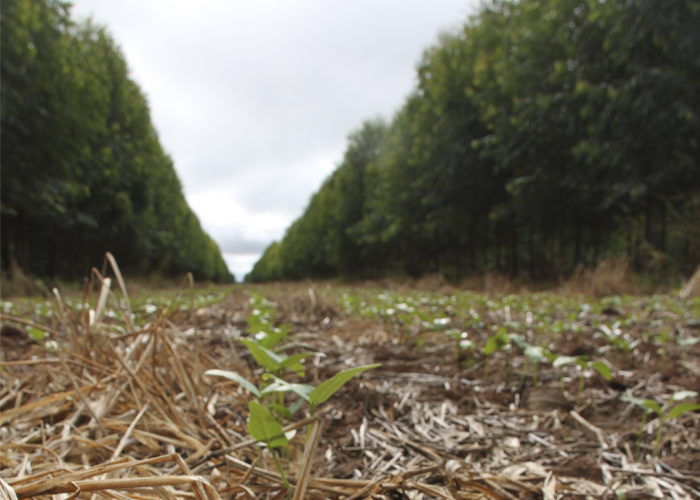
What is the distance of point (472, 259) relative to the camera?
1271cm

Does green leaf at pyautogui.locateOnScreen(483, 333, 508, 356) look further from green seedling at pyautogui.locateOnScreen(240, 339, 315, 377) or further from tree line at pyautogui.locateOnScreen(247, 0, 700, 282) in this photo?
tree line at pyautogui.locateOnScreen(247, 0, 700, 282)

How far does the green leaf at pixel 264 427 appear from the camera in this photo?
2.00 ft

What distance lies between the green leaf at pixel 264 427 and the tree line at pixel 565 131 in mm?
7359

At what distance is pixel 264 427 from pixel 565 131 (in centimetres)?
971

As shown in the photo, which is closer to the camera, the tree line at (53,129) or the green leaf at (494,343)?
the green leaf at (494,343)

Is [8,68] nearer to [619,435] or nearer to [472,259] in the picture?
[619,435]

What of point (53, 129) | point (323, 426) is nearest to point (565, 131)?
point (323, 426)

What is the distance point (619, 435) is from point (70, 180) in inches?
439

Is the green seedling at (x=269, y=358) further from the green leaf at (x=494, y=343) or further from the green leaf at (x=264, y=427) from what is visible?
the green leaf at (x=494, y=343)

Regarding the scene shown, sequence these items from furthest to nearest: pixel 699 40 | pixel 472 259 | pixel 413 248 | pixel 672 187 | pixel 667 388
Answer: pixel 413 248
pixel 472 259
pixel 672 187
pixel 699 40
pixel 667 388

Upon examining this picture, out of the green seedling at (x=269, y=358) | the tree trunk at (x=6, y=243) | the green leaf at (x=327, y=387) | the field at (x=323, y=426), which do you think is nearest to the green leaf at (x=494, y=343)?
the field at (x=323, y=426)

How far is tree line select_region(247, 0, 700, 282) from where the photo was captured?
676 centimetres

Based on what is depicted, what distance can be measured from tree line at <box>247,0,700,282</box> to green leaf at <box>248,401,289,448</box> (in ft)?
24.1

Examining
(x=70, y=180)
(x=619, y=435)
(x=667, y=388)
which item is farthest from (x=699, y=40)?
(x=70, y=180)
